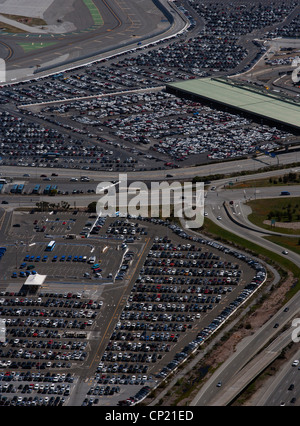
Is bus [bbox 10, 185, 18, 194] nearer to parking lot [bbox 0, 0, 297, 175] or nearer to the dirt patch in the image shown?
parking lot [bbox 0, 0, 297, 175]

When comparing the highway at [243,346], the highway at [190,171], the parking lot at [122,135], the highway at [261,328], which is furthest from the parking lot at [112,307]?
the parking lot at [122,135]

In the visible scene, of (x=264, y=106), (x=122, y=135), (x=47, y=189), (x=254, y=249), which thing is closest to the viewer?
(x=254, y=249)

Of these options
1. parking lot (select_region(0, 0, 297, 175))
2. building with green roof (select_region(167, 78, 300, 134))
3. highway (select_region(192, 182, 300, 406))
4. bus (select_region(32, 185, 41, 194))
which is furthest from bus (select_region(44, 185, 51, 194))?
building with green roof (select_region(167, 78, 300, 134))

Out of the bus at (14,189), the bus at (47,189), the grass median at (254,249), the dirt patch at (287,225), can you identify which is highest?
the bus at (47,189)

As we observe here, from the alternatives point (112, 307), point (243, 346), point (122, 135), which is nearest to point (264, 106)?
point (122, 135)

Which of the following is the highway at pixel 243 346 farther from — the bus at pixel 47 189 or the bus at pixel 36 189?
the bus at pixel 36 189

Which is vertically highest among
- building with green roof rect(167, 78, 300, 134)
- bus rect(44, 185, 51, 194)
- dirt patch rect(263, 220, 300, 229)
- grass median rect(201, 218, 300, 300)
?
building with green roof rect(167, 78, 300, 134)

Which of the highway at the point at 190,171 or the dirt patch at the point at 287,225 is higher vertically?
the highway at the point at 190,171

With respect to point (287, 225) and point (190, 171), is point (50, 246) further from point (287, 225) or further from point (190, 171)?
point (190, 171)

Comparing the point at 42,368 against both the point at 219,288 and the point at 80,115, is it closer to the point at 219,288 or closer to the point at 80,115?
the point at 219,288
